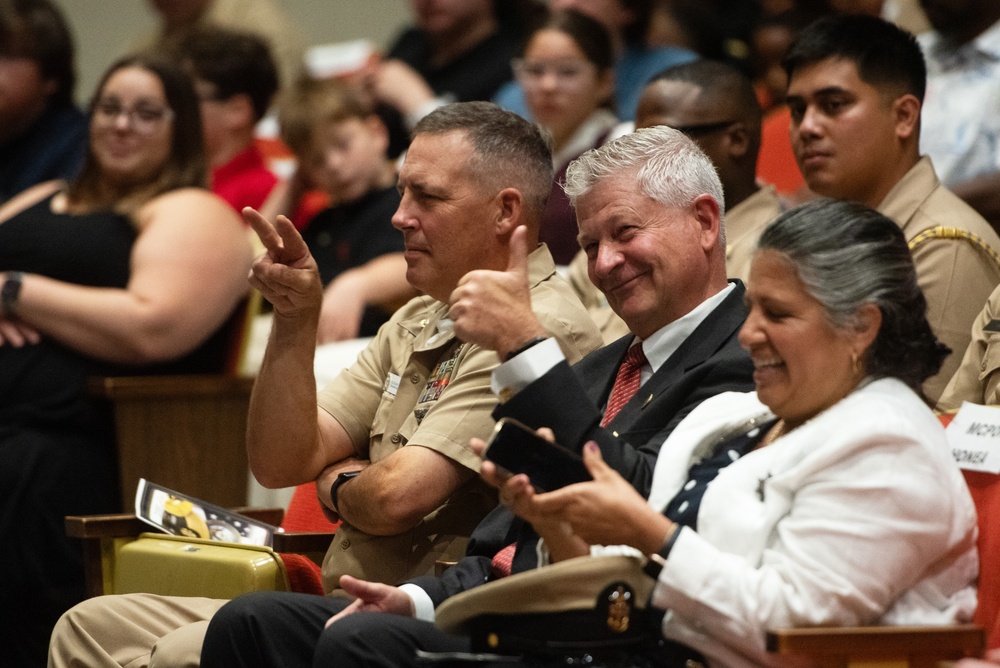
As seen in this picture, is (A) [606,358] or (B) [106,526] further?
(B) [106,526]

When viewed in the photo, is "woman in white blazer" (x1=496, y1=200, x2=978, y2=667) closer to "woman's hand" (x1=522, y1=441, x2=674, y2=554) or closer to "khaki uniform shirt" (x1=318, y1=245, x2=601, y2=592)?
"woman's hand" (x1=522, y1=441, x2=674, y2=554)

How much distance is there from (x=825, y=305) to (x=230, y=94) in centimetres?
326

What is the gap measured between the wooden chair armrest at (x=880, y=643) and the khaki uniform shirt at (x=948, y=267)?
922mm

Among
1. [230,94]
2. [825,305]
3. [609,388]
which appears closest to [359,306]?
[230,94]

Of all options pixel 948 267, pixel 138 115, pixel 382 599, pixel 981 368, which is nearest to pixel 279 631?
pixel 382 599

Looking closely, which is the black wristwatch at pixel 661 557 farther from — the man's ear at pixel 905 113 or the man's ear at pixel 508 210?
the man's ear at pixel 905 113

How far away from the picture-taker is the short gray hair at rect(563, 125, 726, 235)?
2.31m

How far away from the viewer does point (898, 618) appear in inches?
70.9

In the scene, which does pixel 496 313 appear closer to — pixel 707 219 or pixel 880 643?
pixel 707 219

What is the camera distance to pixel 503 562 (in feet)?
7.17

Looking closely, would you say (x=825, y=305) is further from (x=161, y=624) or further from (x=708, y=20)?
(x=708, y=20)

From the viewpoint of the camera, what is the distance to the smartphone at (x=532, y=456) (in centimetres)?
189

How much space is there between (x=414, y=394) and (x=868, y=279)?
1.02m

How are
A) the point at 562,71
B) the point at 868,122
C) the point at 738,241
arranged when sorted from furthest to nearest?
the point at 562,71 < the point at 738,241 < the point at 868,122
